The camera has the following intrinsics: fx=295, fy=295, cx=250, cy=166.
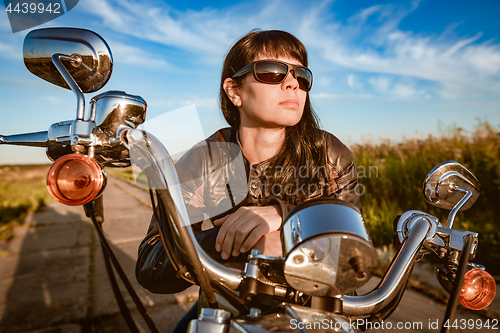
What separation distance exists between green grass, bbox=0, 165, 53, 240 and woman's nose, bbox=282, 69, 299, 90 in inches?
215

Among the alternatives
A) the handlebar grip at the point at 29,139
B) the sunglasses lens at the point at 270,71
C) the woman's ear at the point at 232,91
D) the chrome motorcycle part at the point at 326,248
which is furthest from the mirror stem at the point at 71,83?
the woman's ear at the point at 232,91

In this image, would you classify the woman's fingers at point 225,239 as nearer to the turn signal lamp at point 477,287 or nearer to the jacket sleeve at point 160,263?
the jacket sleeve at point 160,263

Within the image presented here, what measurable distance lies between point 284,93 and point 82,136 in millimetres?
1086

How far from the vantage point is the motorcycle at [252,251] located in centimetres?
58

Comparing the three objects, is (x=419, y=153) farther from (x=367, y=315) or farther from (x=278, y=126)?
(x=367, y=315)

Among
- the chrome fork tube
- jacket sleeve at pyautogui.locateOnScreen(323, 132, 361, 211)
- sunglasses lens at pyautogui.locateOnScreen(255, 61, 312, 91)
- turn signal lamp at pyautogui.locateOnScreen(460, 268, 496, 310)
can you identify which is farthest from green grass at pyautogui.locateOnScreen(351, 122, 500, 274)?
the chrome fork tube

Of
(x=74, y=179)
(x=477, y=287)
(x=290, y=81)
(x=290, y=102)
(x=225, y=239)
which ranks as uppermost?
(x=290, y=81)

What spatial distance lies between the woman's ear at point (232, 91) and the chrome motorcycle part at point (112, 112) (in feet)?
4.01

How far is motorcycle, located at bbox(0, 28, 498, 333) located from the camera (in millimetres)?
579

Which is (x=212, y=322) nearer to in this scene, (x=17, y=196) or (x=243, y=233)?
(x=243, y=233)

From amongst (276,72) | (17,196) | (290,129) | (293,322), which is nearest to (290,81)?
(276,72)

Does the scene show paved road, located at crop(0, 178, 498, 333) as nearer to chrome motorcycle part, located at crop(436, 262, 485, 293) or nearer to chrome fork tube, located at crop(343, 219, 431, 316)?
chrome motorcycle part, located at crop(436, 262, 485, 293)

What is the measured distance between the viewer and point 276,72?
1.56 meters

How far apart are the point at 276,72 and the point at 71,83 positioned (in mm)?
1021
